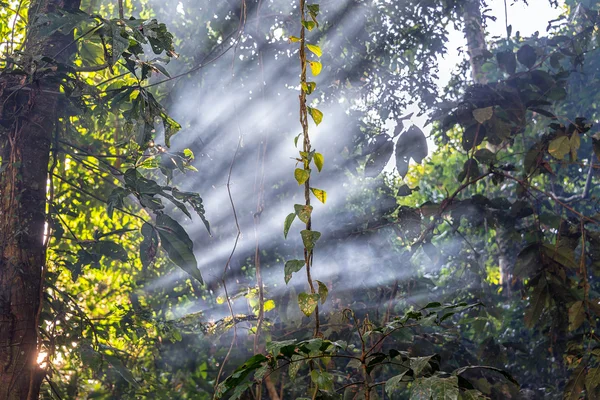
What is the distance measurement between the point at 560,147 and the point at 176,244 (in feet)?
3.32

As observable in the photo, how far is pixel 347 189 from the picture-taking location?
2.68 meters

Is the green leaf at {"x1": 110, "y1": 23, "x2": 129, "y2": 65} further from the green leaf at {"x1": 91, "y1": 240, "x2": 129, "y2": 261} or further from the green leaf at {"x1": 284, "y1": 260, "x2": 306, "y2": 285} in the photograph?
the green leaf at {"x1": 91, "y1": 240, "x2": 129, "y2": 261}

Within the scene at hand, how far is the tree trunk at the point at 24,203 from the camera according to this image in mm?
1056

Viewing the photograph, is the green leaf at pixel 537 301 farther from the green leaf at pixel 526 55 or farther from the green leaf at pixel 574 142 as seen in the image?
the green leaf at pixel 526 55

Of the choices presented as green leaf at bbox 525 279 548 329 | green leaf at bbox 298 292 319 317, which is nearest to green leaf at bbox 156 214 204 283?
green leaf at bbox 298 292 319 317

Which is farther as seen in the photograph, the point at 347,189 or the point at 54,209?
the point at 347,189

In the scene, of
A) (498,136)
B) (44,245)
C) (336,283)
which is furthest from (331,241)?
(44,245)

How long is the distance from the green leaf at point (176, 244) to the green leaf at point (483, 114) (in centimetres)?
93

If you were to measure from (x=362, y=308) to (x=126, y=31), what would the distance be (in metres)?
1.45

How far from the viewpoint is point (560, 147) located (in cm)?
157

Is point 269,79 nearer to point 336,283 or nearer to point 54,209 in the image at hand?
point 336,283

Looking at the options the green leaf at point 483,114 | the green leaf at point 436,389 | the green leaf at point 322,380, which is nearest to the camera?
the green leaf at point 436,389

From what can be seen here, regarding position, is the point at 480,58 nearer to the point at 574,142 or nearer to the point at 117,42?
the point at 574,142

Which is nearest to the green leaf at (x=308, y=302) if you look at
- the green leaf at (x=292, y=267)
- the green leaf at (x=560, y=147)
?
the green leaf at (x=292, y=267)
